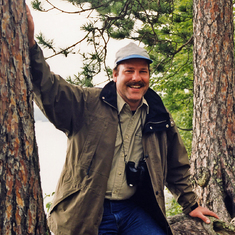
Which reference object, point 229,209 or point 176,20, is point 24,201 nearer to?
point 229,209

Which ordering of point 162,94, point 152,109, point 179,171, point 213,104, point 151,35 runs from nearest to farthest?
point 152,109
point 179,171
point 213,104
point 151,35
point 162,94

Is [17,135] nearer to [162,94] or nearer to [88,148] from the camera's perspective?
[88,148]

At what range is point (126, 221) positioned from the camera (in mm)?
2324

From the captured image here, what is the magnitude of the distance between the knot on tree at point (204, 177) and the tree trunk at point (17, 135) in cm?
294

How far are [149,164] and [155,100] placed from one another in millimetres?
643

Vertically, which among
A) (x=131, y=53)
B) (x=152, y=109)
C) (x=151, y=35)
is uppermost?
(x=151, y=35)

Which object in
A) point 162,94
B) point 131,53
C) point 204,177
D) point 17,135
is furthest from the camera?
point 162,94

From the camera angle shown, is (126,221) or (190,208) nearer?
(126,221)

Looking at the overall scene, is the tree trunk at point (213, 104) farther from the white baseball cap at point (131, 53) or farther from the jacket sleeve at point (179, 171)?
the white baseball cap at point (131, 53)

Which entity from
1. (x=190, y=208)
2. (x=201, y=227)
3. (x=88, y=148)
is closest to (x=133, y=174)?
(x=88, y=148)

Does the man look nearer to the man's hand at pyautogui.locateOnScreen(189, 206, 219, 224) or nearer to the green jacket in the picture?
the green jacket

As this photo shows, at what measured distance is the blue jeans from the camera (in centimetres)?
221

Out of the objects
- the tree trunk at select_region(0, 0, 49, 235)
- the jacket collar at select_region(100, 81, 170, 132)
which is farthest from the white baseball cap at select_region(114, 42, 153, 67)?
the tree trunk at select_region(0, 0, 49, 235)

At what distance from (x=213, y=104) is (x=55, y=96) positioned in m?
2.82
